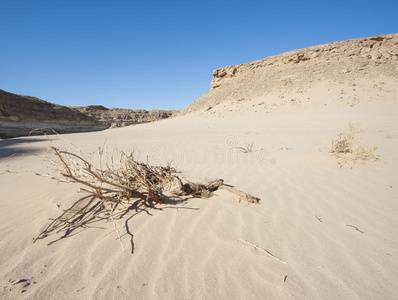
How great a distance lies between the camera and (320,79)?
22609 mm

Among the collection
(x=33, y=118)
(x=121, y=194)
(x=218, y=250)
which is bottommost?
(x=218, y=250)

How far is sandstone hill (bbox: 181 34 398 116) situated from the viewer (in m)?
19.1

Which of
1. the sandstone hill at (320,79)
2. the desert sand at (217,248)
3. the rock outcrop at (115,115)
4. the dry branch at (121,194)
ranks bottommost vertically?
the desert sand at (217,248)

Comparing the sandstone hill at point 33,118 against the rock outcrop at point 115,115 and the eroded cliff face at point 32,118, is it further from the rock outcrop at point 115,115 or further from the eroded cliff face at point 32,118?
the rock outcrop at point 115,115

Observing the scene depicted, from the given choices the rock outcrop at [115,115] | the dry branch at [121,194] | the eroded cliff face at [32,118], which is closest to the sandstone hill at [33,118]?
the eroded cliff face at [32,118]

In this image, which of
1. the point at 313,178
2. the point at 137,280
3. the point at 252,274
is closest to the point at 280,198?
the point at 313,178

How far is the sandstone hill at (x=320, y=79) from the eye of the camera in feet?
62.5

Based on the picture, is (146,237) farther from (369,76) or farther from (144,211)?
(369,76)

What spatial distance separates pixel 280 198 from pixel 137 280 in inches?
71.7

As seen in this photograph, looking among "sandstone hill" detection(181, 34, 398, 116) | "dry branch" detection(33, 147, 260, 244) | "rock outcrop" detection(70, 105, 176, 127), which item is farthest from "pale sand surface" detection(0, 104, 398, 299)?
"rock outcrop" detection(70, 105, 176, 127)

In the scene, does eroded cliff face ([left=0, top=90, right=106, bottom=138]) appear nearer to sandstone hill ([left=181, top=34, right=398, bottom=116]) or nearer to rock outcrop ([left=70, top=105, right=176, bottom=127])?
rock outcrop ([left=70, top=105, right=176, bottom=127])

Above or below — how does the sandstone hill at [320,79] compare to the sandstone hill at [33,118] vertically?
above

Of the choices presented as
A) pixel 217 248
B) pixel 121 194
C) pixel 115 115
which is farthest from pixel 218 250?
pixel 115 115

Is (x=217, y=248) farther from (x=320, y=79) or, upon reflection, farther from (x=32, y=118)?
(x=32, y=118)
